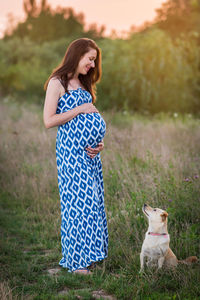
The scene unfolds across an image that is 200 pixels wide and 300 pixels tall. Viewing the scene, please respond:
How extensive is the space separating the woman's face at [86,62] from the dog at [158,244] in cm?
145

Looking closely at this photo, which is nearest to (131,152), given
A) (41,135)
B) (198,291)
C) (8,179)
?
(8,179)

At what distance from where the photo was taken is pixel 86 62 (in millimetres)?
3783

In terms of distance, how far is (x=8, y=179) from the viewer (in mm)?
6918

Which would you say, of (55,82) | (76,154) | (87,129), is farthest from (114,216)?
(55,82)

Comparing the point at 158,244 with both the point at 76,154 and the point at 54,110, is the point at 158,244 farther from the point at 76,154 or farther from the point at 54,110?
the point at 54,110

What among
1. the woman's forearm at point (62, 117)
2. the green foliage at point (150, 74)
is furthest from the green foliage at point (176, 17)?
the woman's forearm at point (62, 117)

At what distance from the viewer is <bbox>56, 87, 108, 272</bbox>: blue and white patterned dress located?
12.1ft

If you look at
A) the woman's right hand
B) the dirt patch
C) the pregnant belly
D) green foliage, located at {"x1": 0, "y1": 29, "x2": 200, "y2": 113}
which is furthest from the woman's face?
green foliage, located at {"x1": 0, "y1": 29, "x2": 200, "y2": 113}

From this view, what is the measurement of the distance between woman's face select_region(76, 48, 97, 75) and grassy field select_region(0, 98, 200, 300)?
5.43ft

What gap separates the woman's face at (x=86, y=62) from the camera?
148 inches

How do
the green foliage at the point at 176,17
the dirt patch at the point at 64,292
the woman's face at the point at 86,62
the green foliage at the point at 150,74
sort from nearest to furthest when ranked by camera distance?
the dirt patch at the point at 64,292
the woman's face at the point at 86,62
the green foliage at the point at 150,74
the green foliage at the point at 176,17

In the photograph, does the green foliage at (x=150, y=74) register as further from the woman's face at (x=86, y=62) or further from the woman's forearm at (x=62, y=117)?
the woman's forearm at (x=62, y=117)

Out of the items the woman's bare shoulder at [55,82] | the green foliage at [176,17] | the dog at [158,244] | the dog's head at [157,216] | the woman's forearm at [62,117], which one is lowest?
the dog at [158,244]

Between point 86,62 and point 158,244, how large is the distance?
1.79m
